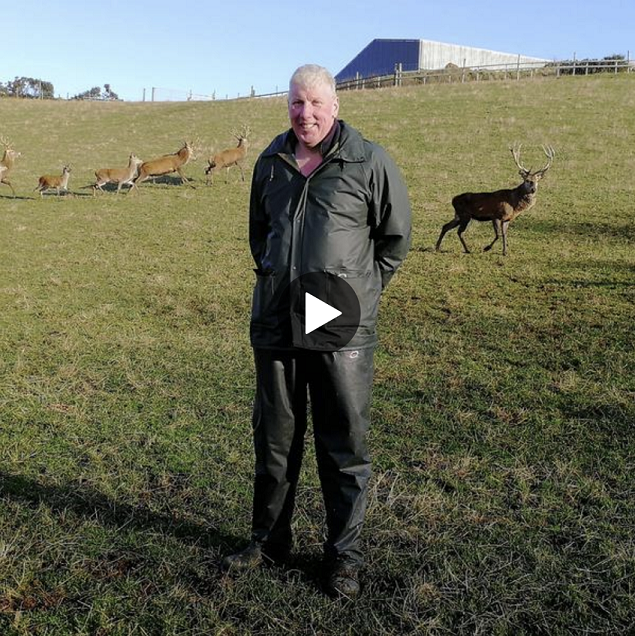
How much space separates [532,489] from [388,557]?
116cm

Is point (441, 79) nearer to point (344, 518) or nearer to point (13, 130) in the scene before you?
point (13, 130)

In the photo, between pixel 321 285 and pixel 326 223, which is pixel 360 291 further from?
pixel 326 223

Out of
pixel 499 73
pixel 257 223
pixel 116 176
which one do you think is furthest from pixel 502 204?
pixel 499 73

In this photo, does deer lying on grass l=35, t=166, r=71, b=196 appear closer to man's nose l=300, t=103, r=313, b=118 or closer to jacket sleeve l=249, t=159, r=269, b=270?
jacket sleeve l=249, t=159, r=269, b=270

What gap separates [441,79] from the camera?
1563 inches

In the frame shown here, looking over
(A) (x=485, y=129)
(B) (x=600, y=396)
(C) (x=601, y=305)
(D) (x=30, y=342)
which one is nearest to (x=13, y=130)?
(A) (x=485, y=129)

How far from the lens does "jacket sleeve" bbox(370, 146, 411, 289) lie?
2.83 metres

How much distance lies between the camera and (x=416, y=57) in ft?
206

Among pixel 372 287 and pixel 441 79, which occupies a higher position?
pixel 441 79

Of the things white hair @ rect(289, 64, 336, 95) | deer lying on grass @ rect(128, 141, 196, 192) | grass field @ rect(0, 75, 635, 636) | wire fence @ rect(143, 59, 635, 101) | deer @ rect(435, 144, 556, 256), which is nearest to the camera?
white hair @ rect(289, 64, 336, 95)

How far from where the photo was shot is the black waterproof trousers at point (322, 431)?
9.46ft

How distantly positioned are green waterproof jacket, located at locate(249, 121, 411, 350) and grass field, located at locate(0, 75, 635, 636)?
1.18 meters
